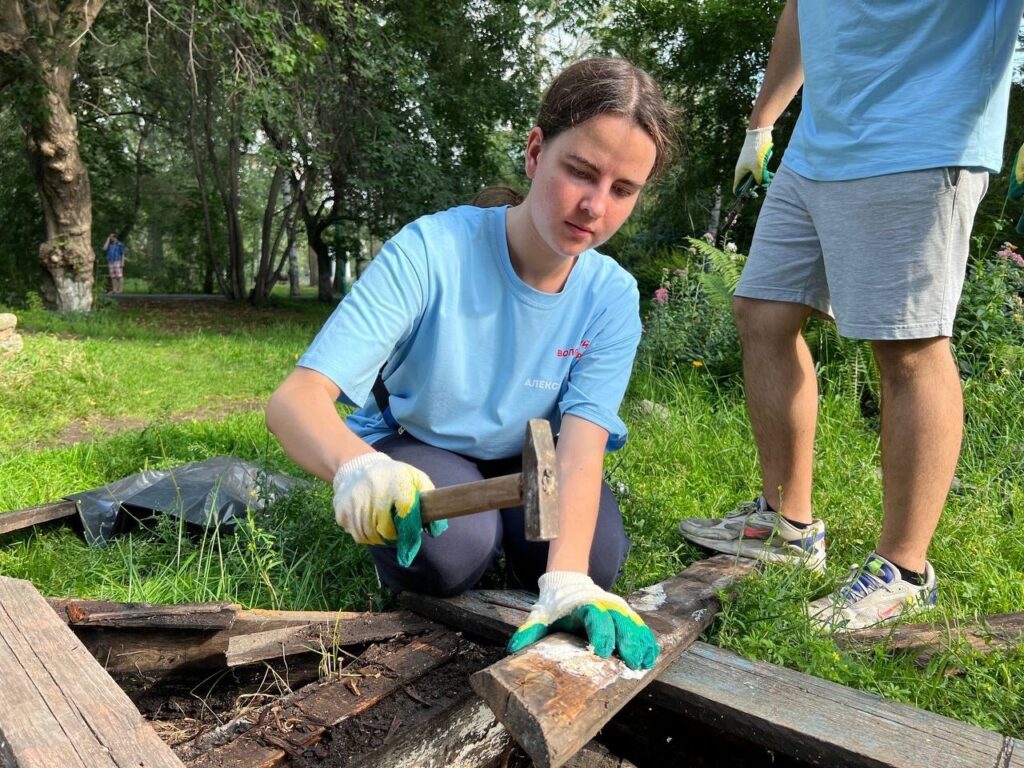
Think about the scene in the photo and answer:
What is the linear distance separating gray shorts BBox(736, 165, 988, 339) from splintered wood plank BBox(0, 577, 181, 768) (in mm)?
1839

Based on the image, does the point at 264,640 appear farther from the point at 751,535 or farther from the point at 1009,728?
the point at 1009,728

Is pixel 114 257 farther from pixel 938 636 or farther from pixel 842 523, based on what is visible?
pixel 938 636

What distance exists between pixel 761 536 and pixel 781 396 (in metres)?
0.43

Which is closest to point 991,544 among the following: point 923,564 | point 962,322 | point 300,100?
point 923,564

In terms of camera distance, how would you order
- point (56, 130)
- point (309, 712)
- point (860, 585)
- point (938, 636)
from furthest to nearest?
point (56, 130), point (860, 585), point (938, 636), point (309, 712)

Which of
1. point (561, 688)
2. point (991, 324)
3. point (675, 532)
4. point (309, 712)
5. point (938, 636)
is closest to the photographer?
point (561, 688)

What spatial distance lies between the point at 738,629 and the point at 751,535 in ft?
1.57

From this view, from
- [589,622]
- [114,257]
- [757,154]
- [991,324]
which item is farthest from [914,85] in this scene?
[114,257]

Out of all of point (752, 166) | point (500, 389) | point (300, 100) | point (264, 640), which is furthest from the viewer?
point (300, 100)

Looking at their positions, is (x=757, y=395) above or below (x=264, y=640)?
above

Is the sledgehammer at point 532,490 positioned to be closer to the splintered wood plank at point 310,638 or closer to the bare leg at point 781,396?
the splintered wood plank at point 310,638

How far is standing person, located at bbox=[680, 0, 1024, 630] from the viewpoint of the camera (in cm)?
198

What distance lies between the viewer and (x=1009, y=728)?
1722mm

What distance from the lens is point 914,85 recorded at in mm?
2043
